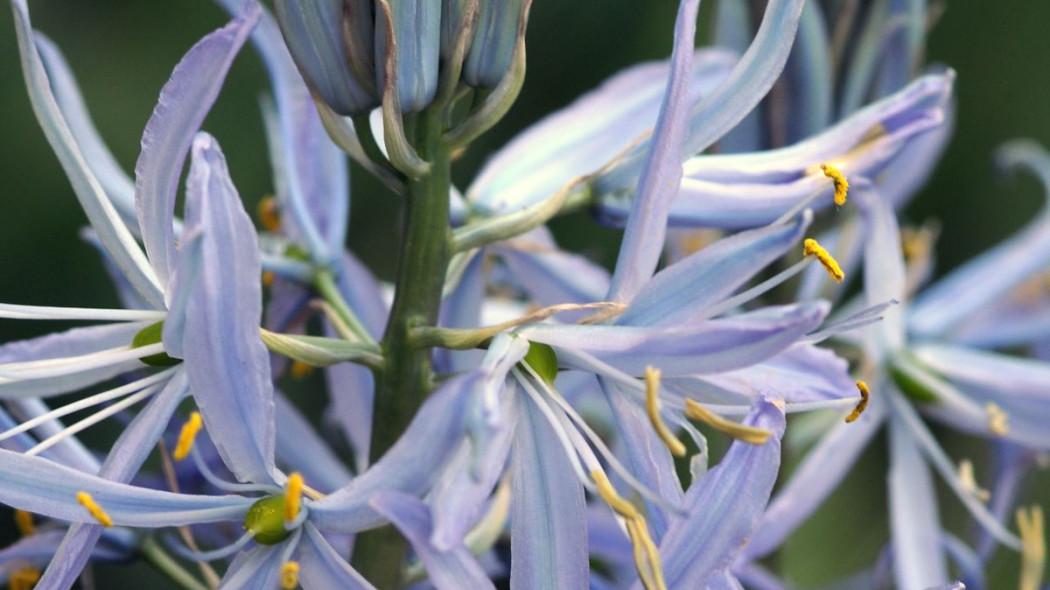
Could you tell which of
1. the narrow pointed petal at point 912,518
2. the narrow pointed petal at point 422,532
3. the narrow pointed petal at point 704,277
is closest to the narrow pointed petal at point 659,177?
the narrow pointed petal at point 704,277

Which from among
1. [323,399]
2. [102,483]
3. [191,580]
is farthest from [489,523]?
[323,399]

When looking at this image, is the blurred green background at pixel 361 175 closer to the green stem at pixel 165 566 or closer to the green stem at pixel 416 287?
the green stem at pixel 165 566

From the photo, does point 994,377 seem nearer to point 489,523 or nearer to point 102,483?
point 489,523

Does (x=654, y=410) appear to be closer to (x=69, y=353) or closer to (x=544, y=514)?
(x=544, y=514)

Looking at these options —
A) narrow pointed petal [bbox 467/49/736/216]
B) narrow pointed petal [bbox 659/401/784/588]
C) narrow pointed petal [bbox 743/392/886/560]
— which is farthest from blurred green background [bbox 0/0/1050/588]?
narrow pointed petal [bbox 659/401/784/588]

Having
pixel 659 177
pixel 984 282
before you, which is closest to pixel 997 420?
pixel 984 282
